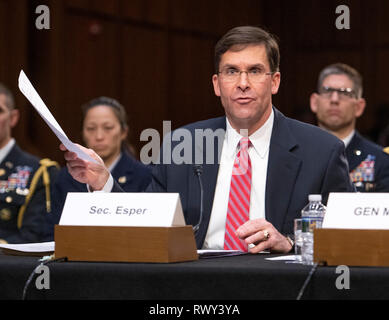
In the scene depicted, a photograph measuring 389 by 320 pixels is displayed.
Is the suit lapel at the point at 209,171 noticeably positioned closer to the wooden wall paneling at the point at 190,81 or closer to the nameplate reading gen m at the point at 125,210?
the nameplate reading gen m at the point at 125,210

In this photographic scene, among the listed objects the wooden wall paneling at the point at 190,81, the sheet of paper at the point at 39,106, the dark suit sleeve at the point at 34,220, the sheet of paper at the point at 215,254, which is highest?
the wooden wall paneling at the point at 190,81

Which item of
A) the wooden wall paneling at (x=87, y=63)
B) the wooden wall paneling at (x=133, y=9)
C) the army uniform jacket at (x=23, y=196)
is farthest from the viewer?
the wooden wall paneling at (x=133, y=9)

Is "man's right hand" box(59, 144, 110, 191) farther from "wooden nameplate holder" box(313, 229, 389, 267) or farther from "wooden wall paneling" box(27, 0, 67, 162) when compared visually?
"wooden wall paneling" box(27, 0, 67, 162)

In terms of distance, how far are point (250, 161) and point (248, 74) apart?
0.34 meters

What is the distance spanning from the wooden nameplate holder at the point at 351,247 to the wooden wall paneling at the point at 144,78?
217 inches

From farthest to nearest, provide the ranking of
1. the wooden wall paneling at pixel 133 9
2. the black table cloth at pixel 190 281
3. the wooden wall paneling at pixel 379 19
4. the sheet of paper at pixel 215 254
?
1. the wooden wall paneling at pixel 379 19
2. the wooden wall paneling at pixel 133 9
3. the sheet of paper at pixel 215 254
4. the black table cloth at pixel 190 281

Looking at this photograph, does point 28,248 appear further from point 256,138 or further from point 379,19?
point 379,19

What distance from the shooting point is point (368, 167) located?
4.79m

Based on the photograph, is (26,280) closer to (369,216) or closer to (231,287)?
(231,287)

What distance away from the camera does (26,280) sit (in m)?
2.26

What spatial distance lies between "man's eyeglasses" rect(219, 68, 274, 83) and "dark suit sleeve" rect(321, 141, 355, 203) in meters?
0.39

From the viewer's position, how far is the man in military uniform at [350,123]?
4762mm

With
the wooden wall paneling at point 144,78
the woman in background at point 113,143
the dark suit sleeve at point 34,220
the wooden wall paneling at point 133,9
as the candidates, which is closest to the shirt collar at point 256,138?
the woman in background at point 113,143

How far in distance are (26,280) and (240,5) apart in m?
6.94
